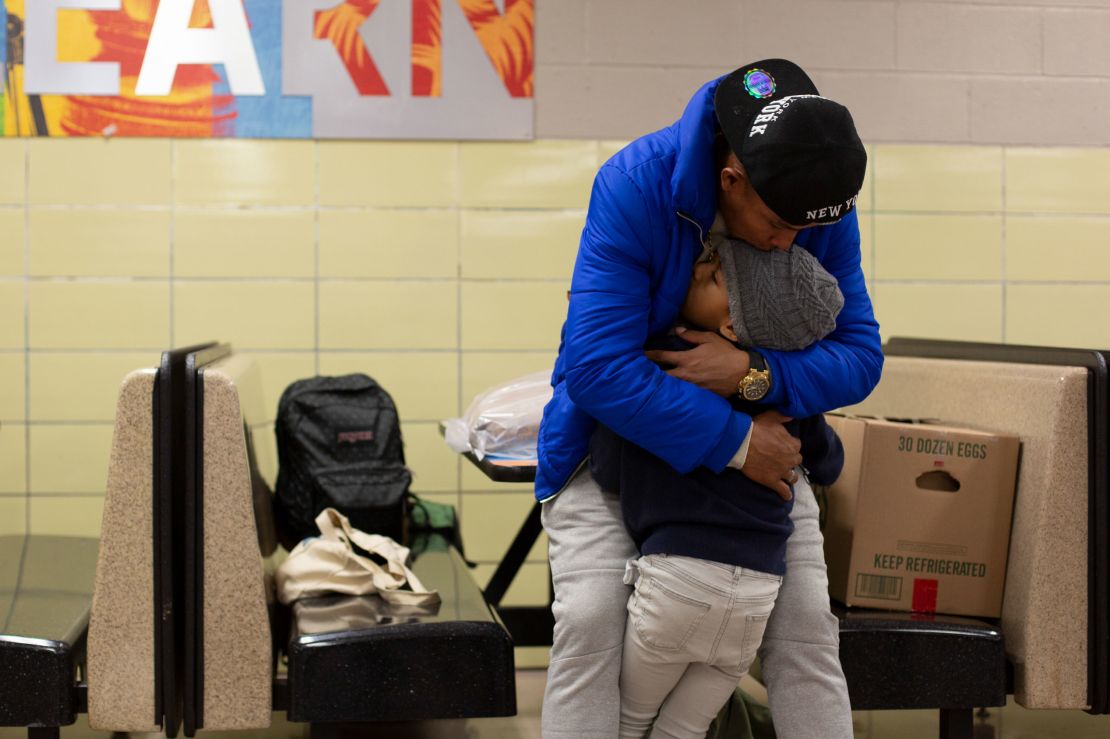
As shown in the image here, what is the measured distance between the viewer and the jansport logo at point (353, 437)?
3.52 m

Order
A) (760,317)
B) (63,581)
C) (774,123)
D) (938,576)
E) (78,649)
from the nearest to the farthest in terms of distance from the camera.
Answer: (774,123), (760,317), (78,649), (938,576), (63,581)

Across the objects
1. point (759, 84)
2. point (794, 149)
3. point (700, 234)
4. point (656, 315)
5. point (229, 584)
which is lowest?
point (229, 584)

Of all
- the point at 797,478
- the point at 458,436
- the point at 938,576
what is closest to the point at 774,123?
the point at 797,478

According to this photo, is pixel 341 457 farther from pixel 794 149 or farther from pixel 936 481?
pixel 794 149

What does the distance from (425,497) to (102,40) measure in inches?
73.0

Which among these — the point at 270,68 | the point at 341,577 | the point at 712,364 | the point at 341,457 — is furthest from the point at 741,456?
the point at 270,68

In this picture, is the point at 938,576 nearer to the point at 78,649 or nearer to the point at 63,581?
the point at 78,649

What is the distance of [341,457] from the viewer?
3.51 meters

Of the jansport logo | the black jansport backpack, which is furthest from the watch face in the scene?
the jansport logo

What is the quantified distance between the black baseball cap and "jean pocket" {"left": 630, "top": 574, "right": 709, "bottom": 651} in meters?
0.59

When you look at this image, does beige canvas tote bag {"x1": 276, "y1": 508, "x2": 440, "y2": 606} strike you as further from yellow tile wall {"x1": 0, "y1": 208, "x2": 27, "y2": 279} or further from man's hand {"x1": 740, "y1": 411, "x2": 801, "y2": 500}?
yellow tile wall {"x1": 0, "y1": 208, "x2": 27, "y2": 279}

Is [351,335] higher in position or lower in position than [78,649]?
higher

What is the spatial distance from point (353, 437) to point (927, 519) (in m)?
1.69

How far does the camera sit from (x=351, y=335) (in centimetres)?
403
